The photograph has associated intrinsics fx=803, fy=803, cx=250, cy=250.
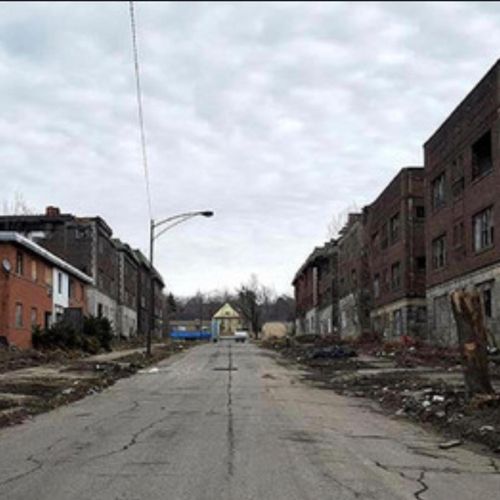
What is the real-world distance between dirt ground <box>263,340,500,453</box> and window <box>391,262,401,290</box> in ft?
31.8

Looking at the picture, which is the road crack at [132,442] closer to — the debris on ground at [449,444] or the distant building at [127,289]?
the debris on ground at [449,444]

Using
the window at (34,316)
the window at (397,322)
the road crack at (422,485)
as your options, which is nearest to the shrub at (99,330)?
the window at (34,316)

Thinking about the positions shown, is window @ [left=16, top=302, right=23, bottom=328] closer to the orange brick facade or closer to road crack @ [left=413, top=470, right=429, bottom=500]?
the orange brick facade

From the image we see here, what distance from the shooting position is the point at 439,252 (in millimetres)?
42000

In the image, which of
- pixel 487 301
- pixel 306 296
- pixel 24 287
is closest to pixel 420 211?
pixel 487 301

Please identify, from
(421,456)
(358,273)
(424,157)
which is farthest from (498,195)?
(358,273)

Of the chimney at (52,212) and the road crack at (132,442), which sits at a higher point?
the chimney at (52,212)

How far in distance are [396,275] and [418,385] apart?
32.1 meters

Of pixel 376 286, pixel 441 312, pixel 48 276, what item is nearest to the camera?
pixel 441 312

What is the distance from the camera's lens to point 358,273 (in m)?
66.8

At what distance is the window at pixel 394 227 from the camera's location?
52234 millimetres

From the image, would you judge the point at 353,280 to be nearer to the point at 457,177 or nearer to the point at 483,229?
the point at 457,177

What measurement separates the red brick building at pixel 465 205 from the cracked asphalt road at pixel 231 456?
52.9ft

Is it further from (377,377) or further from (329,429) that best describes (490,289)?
(329,429)
